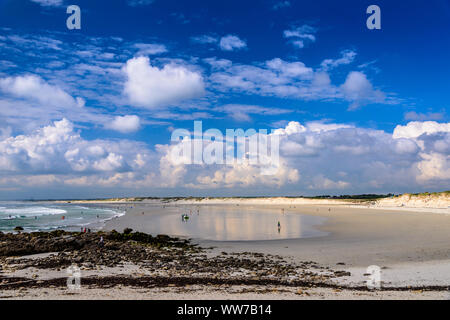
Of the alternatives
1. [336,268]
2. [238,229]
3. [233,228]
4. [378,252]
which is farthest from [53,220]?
[378,252]

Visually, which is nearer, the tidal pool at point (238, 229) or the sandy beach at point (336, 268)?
the sandy beach at point (336, 268)

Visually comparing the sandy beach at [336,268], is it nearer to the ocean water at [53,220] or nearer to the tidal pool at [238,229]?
the tidal pool at [238,229]

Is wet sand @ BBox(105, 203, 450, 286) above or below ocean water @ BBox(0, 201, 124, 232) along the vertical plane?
above

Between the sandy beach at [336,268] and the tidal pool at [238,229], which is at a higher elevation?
the sandy beach at [336,268]

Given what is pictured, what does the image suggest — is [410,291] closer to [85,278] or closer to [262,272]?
[262,272]

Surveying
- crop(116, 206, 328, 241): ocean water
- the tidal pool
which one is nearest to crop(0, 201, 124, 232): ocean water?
crop(116, 206, 328, 241): ocean water

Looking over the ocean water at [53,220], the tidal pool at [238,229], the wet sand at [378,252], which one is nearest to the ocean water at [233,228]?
the tidal pool at [238,229]

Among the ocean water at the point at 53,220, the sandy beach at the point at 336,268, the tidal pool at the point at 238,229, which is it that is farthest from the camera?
the ocean water at the point at 53,220

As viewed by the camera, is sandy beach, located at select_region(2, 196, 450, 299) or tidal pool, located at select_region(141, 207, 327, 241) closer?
sandy beach, located at select_region(2, 196, 450, 299)

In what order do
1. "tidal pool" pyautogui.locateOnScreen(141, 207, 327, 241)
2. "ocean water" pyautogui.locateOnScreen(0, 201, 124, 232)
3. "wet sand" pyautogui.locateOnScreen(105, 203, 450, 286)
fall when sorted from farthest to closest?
"ocean water" pyautogui.locateOnScreen(0, 201, 124, 232)
"tidal pool" pyautogui.locateOnScreen(141, 207, 327, 241)
"wet sand" pyautogui.locateOnScreen(105, 203, 450, 286)

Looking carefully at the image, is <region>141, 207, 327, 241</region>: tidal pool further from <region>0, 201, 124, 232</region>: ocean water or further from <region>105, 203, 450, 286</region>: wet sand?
<region>0, 201, 124, 232</region>: ocean water

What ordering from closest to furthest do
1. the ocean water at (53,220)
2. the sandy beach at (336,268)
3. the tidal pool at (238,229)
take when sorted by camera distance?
the sandy beach at (336,268)
the tidal pool at (238,229)
the ocean water at (53,220)

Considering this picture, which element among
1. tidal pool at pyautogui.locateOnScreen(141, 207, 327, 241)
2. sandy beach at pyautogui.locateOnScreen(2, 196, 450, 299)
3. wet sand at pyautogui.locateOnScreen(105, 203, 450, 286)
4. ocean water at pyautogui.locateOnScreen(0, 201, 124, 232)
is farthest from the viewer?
ocean water at pyautogui.locateOnScreen(0, 201, 124, 232)
